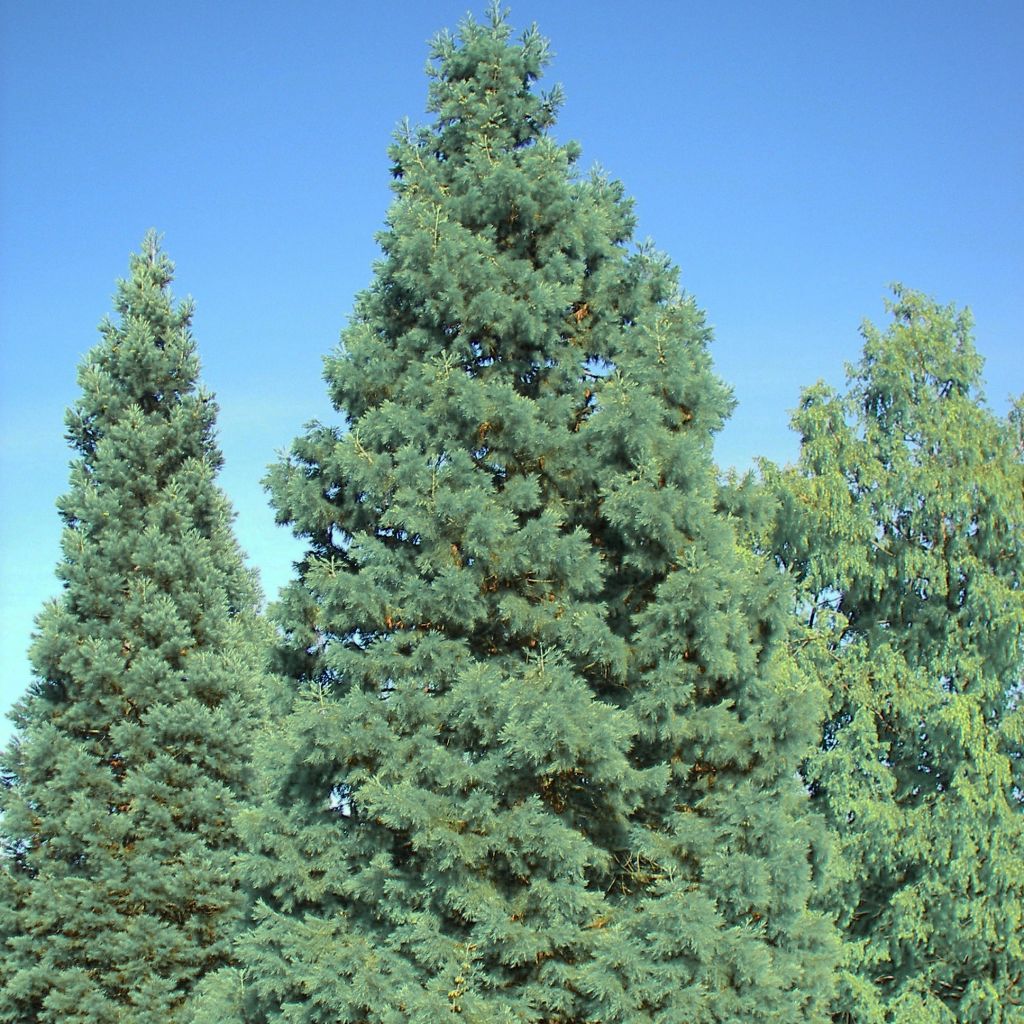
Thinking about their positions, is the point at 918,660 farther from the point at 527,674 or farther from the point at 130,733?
the point at 130,733

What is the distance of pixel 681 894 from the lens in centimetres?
744

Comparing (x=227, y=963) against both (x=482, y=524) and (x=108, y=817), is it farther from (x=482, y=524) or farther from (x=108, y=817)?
(x=482, y=524)

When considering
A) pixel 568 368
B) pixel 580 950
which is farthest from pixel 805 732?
pixel 568 368

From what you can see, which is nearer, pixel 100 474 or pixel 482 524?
pixel 482 524

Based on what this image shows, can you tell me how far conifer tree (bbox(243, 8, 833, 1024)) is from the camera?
7457 mm

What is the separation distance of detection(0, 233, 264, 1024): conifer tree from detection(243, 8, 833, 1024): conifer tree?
3274 millimetres

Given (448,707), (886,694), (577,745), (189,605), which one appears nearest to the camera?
(577,745)

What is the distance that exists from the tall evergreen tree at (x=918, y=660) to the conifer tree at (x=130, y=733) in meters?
7.39

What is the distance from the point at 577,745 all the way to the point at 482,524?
1797 millimetres

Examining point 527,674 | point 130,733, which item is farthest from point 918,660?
point 130,733

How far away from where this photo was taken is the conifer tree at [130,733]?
36.5 ft

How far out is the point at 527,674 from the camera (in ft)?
25.5

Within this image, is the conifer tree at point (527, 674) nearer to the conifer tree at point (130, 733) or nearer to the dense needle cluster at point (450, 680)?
the dense needle cluster at point (450, 680)

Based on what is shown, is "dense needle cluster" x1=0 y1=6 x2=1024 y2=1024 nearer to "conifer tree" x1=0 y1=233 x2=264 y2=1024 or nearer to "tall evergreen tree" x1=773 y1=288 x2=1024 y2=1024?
"conifer tree" x1=0 y1=233 x2=264 y2=1024
